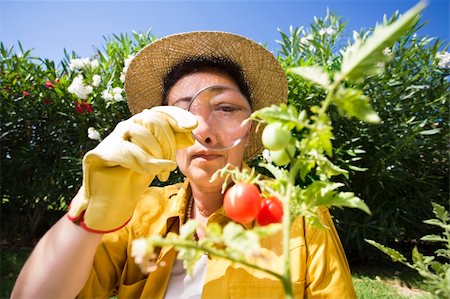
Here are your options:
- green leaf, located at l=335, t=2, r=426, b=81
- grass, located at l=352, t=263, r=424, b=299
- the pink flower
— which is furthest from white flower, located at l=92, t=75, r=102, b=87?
green leaf, located at l=335, t=2, r=426, b=81

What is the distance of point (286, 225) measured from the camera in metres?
0.37

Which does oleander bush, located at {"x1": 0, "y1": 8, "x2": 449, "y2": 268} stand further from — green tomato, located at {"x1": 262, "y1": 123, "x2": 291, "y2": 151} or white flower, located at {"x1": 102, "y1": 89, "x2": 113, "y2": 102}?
green tomato, located at {"x1": 262, "y1": 123, "x2": 291, "y2": 151}

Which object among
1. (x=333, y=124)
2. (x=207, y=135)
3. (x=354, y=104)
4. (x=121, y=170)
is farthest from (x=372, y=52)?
(x=333, y=124)

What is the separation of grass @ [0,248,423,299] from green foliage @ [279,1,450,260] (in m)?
0.25

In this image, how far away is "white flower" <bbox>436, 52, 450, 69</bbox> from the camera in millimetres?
3062

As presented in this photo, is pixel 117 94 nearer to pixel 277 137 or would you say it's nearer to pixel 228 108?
pixel 228 108

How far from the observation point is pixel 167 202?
143 centimetres

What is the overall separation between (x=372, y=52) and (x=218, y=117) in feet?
2.74

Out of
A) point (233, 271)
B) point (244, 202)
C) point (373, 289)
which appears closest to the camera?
point (244, 202)

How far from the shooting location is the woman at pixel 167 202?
29.1 inches

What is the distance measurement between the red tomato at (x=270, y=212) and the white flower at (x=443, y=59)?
327cm

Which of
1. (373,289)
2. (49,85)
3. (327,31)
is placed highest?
(327,31)

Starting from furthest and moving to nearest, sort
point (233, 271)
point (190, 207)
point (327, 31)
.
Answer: point (327, 31)
point (190, 207)
point (233, 271)

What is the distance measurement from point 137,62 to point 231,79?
19.8 inches
